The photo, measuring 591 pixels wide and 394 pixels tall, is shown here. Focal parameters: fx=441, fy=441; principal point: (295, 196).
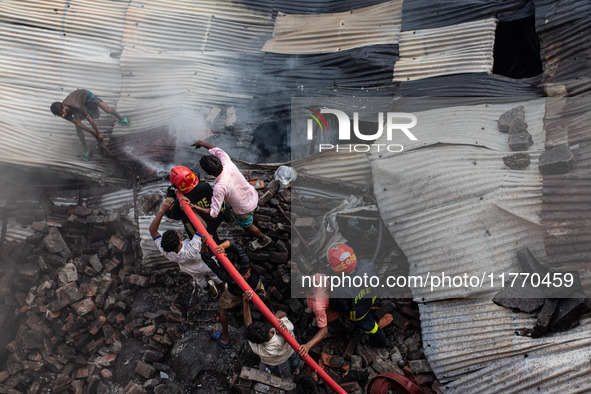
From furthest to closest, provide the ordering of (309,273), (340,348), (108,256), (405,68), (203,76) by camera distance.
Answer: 1. (203,76)
2. (405,68)
3. (108,256)
4. (309,273)
5. (340,348)

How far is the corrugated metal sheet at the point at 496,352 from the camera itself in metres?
4.50

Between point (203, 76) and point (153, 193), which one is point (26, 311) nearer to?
point (153, 193)

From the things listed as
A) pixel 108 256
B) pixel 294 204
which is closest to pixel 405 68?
pixel 294 204

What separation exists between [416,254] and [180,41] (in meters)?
6.69

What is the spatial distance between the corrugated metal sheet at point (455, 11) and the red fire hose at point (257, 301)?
5557 millimetres

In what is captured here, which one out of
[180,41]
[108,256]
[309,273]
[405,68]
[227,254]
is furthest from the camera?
[180,41]

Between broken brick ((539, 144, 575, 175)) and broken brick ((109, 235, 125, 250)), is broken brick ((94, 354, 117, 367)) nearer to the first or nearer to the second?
broken brick ((109, 235, 125, 250))

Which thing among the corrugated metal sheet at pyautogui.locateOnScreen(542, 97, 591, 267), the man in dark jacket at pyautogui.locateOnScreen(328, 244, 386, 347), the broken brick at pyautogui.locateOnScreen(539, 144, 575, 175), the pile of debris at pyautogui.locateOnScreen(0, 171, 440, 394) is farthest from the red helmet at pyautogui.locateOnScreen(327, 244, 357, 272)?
the broken brick at pyautogui.locateOnScreen(539, 144, 575, 175)

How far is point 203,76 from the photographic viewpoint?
882 cm

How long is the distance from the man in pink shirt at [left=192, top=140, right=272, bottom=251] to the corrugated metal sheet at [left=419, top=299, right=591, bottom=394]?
8.96 feet

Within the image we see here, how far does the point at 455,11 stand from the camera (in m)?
8.03

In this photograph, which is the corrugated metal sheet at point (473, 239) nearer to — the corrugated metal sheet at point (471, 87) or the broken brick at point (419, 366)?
the broken brick at point (419, 366)

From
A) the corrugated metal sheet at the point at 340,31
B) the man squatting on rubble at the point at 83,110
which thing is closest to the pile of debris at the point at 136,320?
the man squatting on rubble at the point at 83,110

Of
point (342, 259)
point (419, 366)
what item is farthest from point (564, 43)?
point (419, 366)
